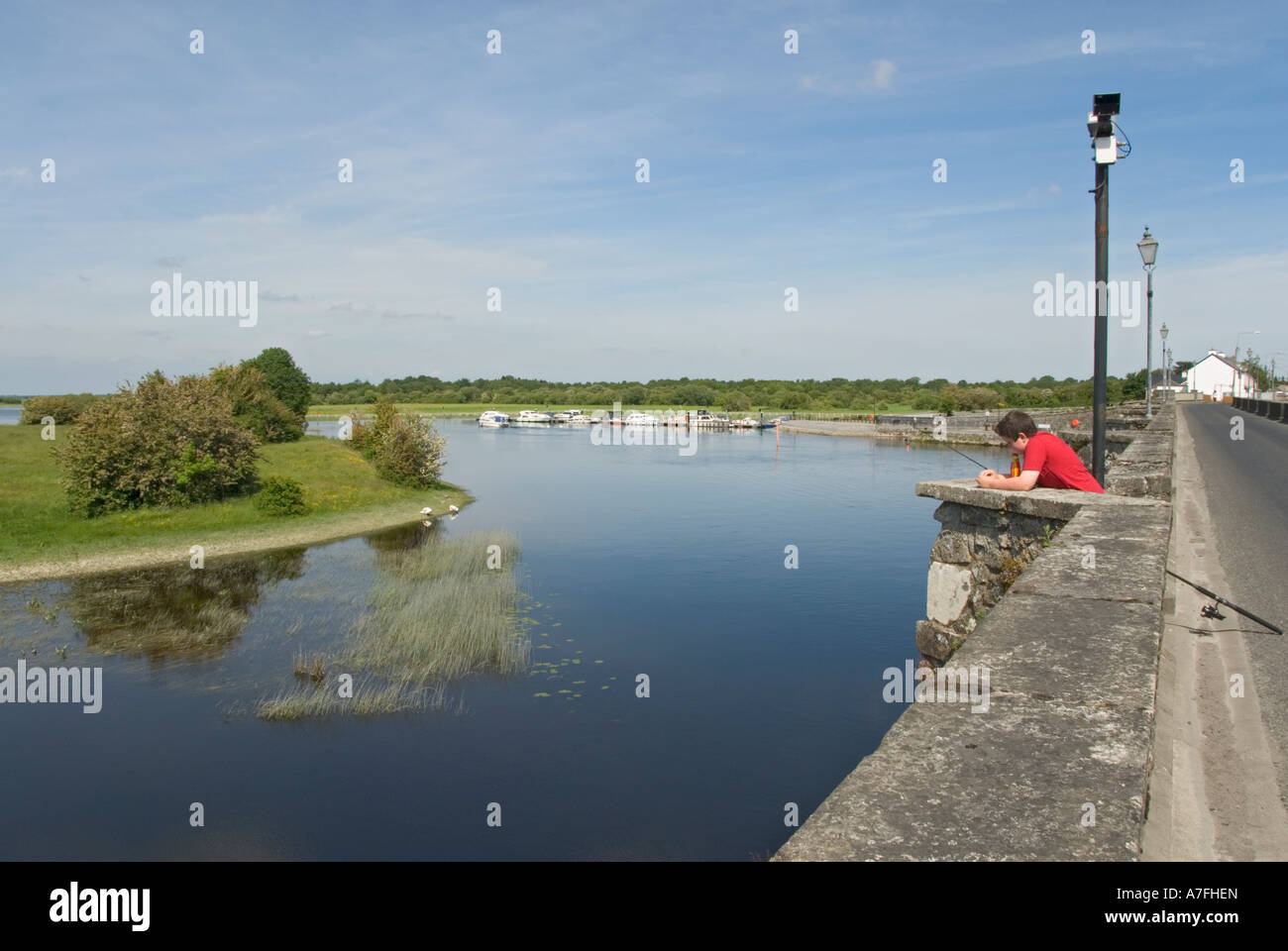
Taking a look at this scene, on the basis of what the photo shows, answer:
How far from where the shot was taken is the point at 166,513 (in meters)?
25.7

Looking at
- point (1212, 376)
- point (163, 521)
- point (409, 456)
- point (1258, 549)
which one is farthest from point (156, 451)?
point (1212, 376)

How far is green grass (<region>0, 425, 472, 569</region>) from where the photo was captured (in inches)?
872

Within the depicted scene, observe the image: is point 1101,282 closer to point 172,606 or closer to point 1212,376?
point 172,606

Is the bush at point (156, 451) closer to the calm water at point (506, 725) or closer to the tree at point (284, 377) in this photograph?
the calm water at point (506, 725)

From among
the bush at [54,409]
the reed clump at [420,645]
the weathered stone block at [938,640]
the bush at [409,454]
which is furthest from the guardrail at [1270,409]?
the bush at [54,409]

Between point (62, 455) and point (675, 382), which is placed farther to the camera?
point (675, 382)

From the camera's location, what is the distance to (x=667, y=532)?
25719 mm

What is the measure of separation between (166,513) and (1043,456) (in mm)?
25515

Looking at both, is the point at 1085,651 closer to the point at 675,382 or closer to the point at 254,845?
the point at 254,845

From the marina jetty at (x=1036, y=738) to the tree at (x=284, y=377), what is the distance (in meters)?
59.1

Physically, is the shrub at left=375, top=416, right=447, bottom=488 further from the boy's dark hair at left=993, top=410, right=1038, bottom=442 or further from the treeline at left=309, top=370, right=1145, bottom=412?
the treeline at left=309, top=370, right=1145, bottom=412

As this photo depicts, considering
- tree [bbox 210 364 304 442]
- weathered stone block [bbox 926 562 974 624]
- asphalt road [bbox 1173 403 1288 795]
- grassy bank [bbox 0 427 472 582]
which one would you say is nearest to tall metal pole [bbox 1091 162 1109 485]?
asphalt road [bbox 1173 403 1288 795]
